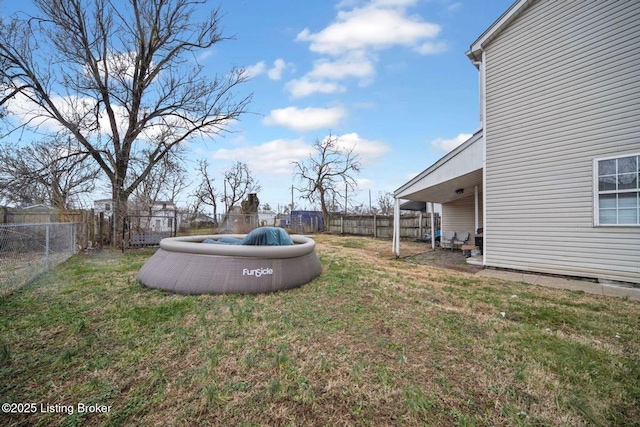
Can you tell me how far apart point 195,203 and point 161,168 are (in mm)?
15403

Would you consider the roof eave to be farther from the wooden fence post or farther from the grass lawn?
the wooden fence post

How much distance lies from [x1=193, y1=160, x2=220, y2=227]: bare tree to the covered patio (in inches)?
968

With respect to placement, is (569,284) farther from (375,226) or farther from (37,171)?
(37,171)

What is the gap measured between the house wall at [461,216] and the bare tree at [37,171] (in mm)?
16233

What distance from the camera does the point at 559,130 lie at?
6.17 m

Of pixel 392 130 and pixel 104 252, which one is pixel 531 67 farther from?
pixel 104 252

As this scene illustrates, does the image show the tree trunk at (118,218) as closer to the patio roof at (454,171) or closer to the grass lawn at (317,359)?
the grass lawn at (317,359)

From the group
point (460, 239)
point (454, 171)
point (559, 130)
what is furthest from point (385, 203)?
point (559, 130)

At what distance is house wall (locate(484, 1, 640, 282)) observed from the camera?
5.41 metres

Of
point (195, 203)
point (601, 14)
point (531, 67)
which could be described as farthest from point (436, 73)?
point (195, 203)

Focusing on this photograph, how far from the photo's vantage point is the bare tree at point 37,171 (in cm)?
1009

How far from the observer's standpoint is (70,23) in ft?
34.6

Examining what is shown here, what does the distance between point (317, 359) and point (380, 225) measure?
16.2 m

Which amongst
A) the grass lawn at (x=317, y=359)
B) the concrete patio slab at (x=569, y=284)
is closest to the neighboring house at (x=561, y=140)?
the concrete patio slab at (x=569, y=284)
